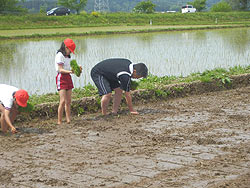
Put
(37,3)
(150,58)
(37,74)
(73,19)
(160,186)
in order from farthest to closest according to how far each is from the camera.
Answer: (37,3), (73,19), (150,58), (37,74), (160,186)

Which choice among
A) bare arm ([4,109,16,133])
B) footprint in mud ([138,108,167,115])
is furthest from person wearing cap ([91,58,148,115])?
bare arm ([4,109,16,133])

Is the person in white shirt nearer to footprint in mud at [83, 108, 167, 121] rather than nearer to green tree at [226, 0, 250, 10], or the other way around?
footprint in mud at [83, 108, 167, 121]

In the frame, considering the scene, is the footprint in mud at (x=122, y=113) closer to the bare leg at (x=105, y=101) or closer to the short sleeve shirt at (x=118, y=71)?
the bare leg at (x=105, y=101)

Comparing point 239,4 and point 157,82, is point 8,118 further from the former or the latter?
point 239,4

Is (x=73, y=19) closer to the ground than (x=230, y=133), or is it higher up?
higher up

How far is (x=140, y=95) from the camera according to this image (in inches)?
281

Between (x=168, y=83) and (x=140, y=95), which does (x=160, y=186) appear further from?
(x=168, y=83)

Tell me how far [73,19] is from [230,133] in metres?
29.0

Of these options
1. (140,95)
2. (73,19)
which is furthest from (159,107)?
(73,19)

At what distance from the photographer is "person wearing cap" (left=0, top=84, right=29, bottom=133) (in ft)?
16.8

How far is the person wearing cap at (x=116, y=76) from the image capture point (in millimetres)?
5941

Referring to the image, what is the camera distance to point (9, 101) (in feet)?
17.0

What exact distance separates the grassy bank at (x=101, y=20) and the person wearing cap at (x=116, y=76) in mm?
21676

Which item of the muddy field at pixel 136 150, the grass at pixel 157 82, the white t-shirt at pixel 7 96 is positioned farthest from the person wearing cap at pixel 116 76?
the white t-shirt at pixel 7 96
